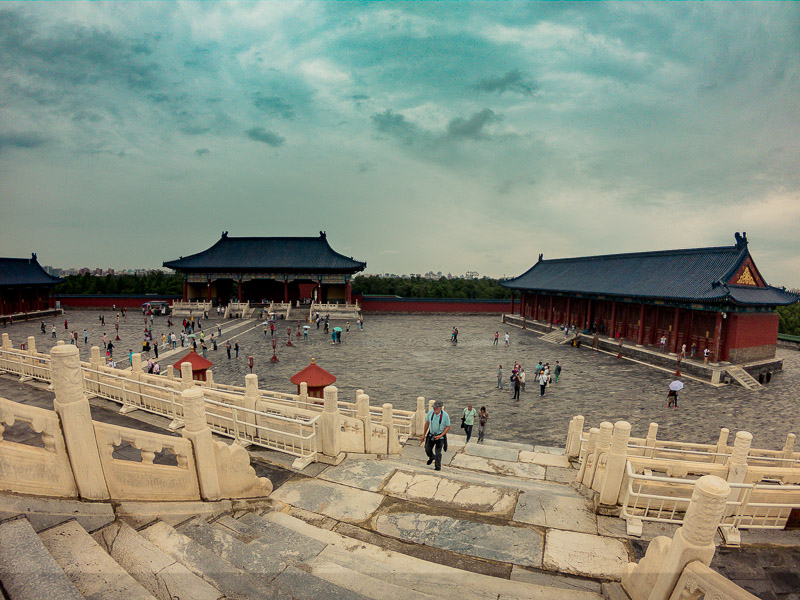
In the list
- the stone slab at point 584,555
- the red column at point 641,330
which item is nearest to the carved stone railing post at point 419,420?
the stone slab at point 584,555

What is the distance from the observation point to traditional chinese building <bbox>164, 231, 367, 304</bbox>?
4594 cm

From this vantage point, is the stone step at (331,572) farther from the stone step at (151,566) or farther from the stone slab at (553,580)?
the stone slab at (553,580)

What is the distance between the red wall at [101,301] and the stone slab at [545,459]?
51000 millimetres

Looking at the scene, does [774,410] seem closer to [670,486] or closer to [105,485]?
[670,486]

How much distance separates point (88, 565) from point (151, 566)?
503mm

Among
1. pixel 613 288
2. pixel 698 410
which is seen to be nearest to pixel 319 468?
pixel 698 410

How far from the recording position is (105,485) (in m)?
4.77

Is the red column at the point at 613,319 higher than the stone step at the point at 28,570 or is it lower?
higher

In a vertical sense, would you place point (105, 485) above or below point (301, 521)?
above

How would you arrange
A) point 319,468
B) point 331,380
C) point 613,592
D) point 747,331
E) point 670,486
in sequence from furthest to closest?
point 747,331 → point 331,380 → point 319,468 → point 670,486 → point 613,592

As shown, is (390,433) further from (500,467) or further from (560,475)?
(560,475)

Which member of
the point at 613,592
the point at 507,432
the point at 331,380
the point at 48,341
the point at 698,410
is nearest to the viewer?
the point at 613,592

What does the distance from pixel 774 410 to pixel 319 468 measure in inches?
774

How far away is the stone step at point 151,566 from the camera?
351 centimetres
